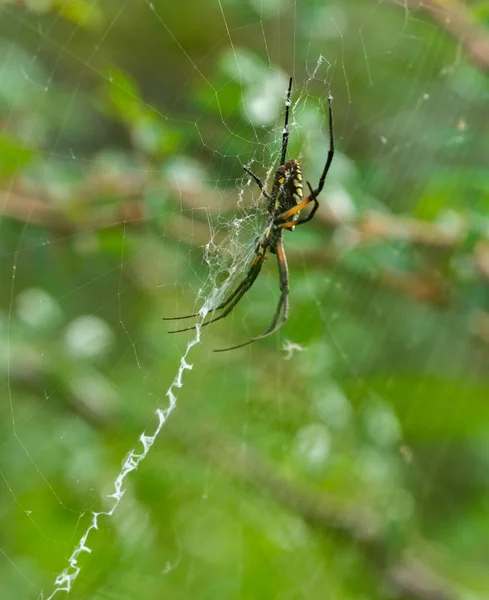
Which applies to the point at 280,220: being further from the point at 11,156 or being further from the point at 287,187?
the point at 11,156

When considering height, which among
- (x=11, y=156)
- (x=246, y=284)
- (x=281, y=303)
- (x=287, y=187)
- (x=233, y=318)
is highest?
(x=287, y=187)

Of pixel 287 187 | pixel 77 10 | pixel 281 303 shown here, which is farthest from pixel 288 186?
pixel 77 10

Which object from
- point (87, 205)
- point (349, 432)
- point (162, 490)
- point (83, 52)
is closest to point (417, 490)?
point (349, 432)

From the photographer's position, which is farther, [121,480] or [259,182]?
[121,480]

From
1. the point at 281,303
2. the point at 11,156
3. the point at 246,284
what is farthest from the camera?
the point at 281,303

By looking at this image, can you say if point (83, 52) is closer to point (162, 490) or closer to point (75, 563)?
point (162, 490)

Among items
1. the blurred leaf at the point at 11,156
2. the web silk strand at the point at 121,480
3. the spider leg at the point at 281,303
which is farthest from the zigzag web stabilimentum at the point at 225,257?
the blurred leaf at the point at 11,156

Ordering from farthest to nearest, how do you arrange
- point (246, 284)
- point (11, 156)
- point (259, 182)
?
1. point (246, 284)
2. point (11, 156)
3. point (259, 182)

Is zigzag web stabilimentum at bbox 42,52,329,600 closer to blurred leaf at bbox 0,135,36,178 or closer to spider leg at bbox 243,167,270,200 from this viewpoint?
spider leg at bbox 243,167,270,200
